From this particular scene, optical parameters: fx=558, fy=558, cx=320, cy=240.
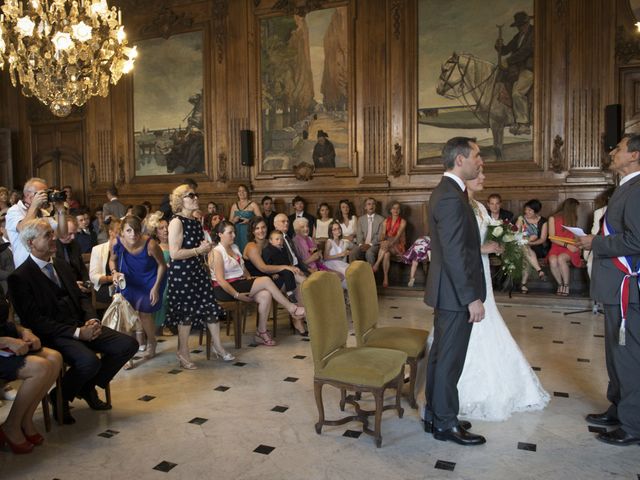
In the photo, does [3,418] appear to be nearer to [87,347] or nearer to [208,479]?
[87,347]

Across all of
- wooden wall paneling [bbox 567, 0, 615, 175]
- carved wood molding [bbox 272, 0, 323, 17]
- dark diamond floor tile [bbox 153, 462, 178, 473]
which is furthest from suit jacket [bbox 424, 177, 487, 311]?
carved wood molding [bbox 272, 0, 323, 17]

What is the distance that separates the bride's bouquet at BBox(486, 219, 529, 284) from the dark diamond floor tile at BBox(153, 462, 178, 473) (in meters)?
2.54

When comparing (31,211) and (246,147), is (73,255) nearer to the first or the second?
(31,211)

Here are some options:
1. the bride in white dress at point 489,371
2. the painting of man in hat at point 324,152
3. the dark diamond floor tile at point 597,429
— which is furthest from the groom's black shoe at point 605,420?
the painting of man in hat at point 324,152

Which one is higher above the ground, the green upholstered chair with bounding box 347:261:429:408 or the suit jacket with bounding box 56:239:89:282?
the suit jacket with bounding box 56:239:89:282

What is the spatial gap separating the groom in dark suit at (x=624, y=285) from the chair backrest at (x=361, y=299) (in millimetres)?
1527

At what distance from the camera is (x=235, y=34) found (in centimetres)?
1119

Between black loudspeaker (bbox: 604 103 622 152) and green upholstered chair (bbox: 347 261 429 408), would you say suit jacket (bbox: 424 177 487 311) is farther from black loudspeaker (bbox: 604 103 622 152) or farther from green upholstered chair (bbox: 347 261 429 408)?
black loudspeaker (bbox: 604 103 622 152)

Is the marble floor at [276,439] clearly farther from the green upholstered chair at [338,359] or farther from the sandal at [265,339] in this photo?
the sandal at [265,339]

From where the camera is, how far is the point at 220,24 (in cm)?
1130

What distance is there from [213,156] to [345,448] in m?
9.07

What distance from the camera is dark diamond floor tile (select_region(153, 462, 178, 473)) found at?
3158 millimetres

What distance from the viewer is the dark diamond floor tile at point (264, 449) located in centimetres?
336

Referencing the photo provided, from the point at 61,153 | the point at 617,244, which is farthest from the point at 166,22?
the point at 617,244
